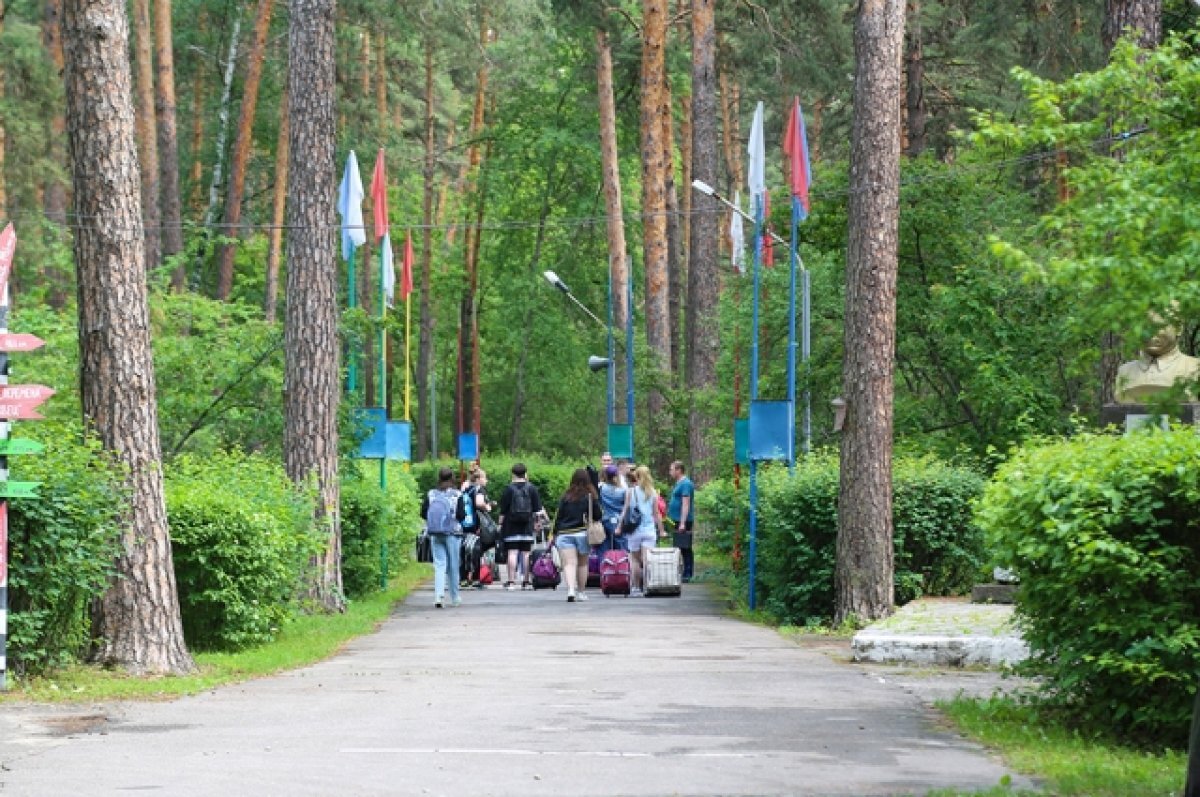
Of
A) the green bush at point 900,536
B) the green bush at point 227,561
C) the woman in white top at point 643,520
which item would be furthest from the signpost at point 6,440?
the woman in white top at point 643,520

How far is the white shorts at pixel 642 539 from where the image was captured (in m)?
26.2

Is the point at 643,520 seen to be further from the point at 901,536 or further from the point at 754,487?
the point at 901,536

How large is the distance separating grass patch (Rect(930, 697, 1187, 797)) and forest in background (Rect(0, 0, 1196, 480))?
80.9 inches

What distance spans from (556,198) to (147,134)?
2684 centimetres

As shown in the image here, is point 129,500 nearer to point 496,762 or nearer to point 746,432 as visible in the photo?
point 496,762

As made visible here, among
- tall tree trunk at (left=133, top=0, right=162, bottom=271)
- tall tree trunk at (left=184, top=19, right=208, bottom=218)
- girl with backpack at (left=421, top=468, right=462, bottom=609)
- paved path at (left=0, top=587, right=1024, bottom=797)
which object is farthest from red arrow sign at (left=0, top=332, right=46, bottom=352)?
tall tree trunk at (left=184, top=19, right=208, bottom=218)

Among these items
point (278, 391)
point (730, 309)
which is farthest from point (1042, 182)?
point (278, 391)

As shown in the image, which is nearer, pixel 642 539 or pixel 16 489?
pixel 16 489

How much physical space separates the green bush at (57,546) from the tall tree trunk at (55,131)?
1031 inches

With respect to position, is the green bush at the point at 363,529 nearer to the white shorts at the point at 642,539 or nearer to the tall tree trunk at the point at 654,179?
the white shorts at the point at 642,539

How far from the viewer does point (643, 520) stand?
26.1 m

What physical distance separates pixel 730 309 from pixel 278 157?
17127 millimetres

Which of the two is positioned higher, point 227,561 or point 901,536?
point 901,536

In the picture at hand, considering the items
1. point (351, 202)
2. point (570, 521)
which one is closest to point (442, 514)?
point (570, 521)
